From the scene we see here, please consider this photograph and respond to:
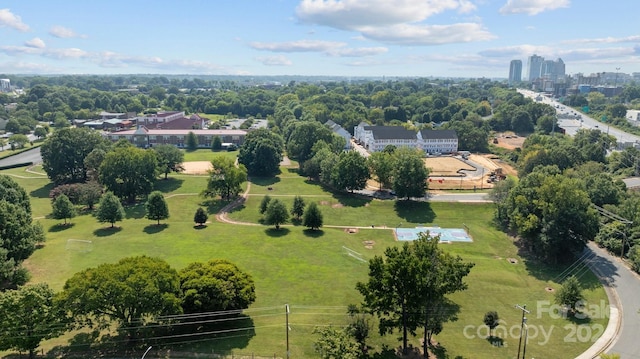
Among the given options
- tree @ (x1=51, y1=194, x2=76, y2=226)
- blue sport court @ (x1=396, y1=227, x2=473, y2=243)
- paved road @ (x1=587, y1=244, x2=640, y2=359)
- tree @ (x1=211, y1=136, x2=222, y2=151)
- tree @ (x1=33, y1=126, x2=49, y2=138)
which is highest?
tree @ (x1=33, y1=126, x2=49, y2=138)

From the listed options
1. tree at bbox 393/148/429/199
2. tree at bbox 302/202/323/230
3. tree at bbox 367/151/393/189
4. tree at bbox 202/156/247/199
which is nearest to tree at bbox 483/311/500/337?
tree at bbox 302/202/323/230

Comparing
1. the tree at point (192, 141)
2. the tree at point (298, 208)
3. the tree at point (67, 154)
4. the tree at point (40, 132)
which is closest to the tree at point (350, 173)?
the tree at point (298, 208)

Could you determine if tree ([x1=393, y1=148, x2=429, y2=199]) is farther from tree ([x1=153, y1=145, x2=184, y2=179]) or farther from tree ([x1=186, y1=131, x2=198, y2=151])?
tree ([x1=186, y1=131, x2=198, y2=151])

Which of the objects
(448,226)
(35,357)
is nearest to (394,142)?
(448,226)

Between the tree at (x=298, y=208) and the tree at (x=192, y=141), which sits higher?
the tree at (x=192, y=141)

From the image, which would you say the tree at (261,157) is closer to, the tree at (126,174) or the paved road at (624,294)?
the tree at (126,174)
